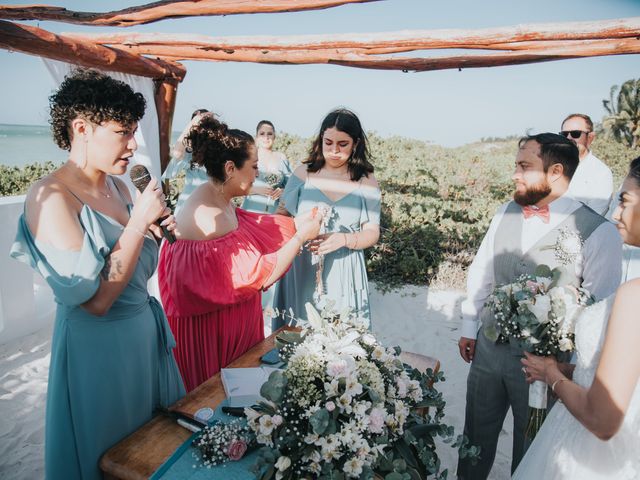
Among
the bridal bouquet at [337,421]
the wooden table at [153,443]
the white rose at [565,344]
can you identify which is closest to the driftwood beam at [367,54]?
the white rose at [565,344]

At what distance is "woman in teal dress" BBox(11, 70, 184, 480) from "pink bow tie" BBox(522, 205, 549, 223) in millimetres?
2026

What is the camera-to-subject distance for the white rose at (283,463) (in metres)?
1.20

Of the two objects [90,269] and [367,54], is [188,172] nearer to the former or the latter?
[367,54]

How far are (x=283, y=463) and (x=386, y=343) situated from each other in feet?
12.7

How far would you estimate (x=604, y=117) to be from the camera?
3288cm

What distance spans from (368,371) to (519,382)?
4.30ft

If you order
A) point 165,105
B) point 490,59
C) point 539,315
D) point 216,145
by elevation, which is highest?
point 490,59

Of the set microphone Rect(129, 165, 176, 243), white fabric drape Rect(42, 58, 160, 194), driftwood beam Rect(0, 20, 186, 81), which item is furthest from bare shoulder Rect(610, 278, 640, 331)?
white fabric drape Rect(42, 58, 160, 194)

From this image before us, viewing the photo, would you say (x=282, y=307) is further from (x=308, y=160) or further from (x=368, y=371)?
(x=368, y=371)

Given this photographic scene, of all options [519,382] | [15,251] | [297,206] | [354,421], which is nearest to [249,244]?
[297,206]

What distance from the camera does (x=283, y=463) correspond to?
121 cm

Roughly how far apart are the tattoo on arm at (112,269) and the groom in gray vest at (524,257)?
5.84ft

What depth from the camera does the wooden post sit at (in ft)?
14.1

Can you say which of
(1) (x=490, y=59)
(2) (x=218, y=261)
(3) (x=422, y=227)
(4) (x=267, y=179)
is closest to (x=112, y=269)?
(2) (x=218, y=261)
